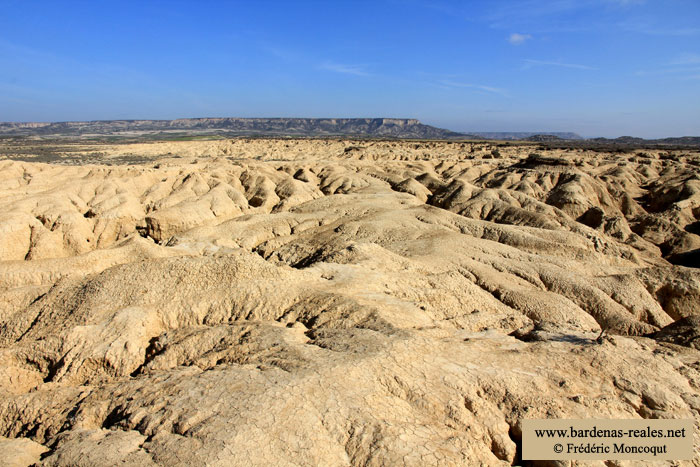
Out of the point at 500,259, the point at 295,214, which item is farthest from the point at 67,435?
the point at 295,214

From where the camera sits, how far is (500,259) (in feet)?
47.3

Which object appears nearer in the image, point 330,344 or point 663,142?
point 330,344

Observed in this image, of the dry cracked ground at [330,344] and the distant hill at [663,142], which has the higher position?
the distant hill at [663,142]

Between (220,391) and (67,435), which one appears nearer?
(67,435)

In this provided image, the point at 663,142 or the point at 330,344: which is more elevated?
the point at 663,142

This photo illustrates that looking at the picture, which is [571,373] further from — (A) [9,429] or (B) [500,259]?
(A) [9,429]

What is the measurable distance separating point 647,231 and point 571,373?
22.3 meters

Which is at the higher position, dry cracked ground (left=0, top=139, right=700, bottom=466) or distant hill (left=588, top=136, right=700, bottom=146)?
distant hill (left=588, top=136, right=700, bottom=146)

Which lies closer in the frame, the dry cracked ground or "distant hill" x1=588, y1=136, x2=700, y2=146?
the dry cracked ground

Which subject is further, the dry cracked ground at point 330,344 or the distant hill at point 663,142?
the distant hill at point 663,142

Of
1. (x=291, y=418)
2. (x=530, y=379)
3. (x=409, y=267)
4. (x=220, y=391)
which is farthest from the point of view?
(x=409, y=267)

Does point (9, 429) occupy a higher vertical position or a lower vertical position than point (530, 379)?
lower

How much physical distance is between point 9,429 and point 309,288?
5.75 m

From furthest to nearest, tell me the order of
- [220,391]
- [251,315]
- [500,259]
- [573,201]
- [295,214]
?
[573,201] → [295,214] → [500,259] → [251,315] → [220,391]
